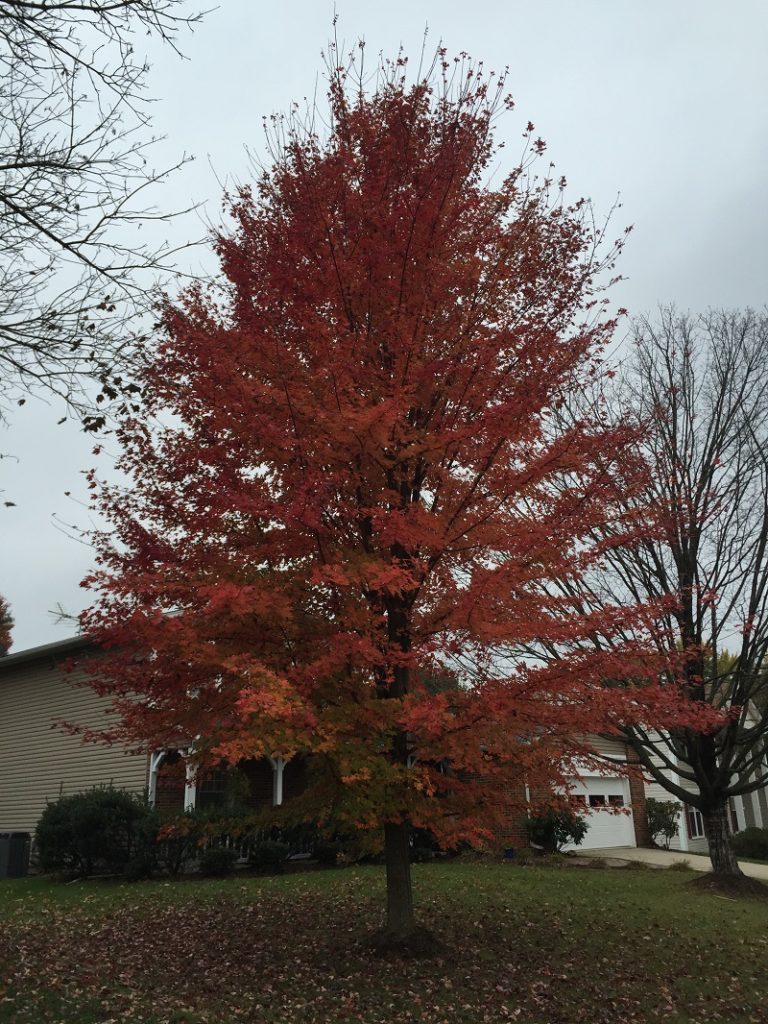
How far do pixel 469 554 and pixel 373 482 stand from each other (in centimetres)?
131

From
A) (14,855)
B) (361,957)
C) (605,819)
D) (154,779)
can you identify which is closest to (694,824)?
(605,819)

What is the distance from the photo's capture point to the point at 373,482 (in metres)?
8.80

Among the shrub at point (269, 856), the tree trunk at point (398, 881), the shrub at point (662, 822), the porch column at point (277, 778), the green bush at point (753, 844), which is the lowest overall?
the green bush at point (753, 844)

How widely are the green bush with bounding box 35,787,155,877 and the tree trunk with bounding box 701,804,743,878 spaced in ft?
36.4

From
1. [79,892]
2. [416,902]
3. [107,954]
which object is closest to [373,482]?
[107,954]

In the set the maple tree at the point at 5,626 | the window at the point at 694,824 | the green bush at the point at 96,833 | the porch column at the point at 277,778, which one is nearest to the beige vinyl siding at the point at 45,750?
the green bush at the point at 96,833

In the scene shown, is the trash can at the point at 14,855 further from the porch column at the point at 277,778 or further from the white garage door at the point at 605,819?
the white garage door at the point at 605,819

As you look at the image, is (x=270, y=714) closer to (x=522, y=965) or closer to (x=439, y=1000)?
(x=439, y=1000)

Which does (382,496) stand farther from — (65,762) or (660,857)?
(660,857)

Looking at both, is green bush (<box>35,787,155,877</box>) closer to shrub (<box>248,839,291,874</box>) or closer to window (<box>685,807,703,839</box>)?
shrub (<box>248,839,291,874</box>)

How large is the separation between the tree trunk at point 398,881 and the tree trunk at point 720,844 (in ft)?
30.7

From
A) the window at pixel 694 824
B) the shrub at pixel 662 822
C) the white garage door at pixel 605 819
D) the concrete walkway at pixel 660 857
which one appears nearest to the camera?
the concrete walkway at pixel 660 857

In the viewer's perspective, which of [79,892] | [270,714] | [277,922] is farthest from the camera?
[79,892]

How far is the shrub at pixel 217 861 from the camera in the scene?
52.9 ft
